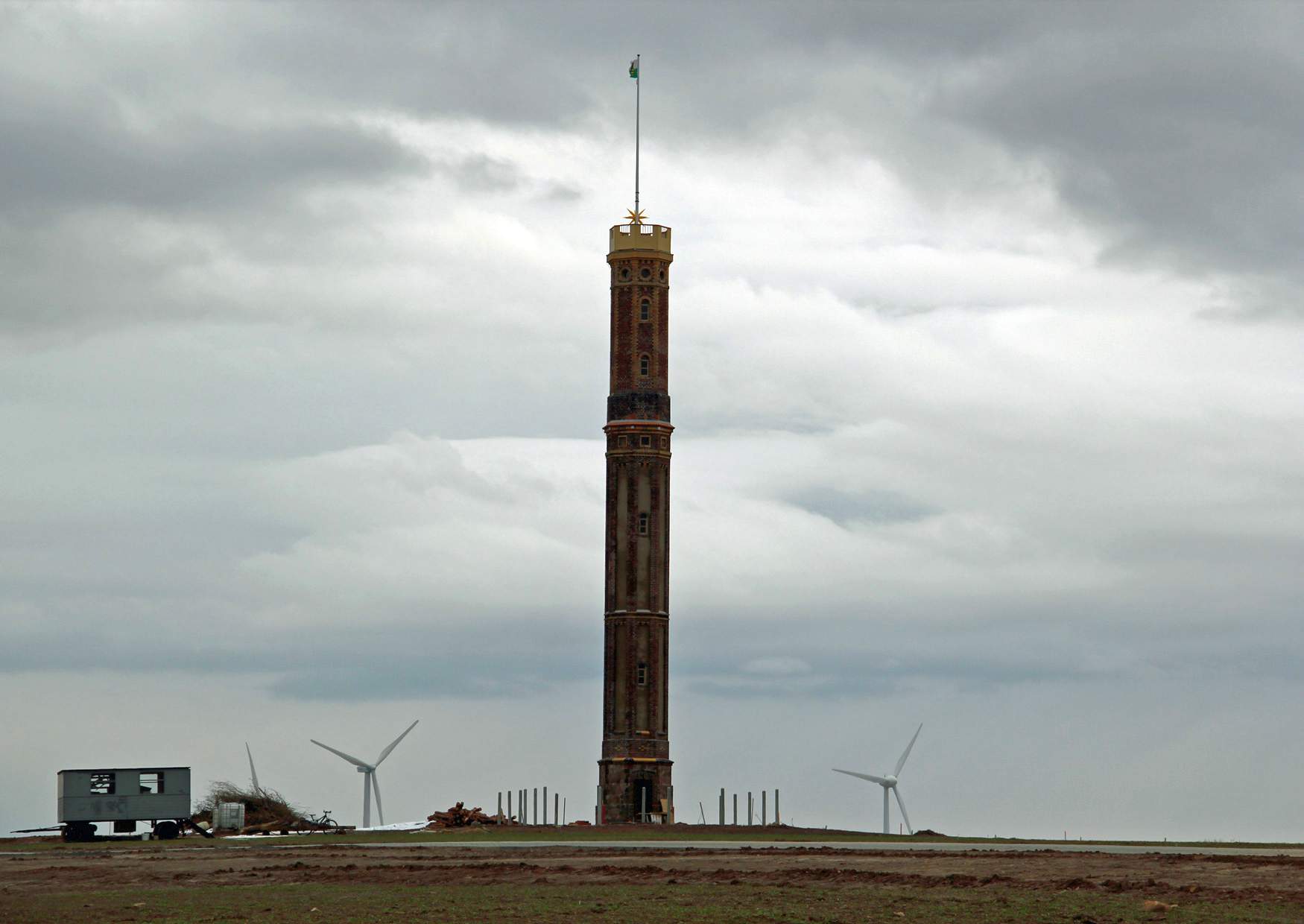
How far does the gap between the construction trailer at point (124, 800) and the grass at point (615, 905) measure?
133ft

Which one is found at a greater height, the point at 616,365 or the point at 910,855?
the point at 616,365

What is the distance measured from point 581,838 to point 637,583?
25209 mm

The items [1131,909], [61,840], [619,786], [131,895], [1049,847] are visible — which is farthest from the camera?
[619,786]

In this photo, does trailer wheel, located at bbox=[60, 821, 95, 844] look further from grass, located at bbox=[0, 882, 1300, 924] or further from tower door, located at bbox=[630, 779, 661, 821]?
grass, located at bbox=[0, 882, 1300, 924]

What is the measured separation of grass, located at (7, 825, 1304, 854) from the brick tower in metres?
8.96

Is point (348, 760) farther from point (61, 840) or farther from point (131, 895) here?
point (131, 895)

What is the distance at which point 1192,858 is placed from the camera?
63.5 metres

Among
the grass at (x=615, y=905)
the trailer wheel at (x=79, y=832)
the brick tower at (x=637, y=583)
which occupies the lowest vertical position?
the trailer wheel at (x=79, y=832)

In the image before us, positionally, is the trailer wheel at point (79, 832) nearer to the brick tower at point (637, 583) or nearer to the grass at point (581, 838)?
the grass at point (581, 838)

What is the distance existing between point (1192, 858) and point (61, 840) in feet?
199

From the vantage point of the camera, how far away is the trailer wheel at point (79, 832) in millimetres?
99750

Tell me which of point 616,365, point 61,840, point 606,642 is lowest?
point 61,840

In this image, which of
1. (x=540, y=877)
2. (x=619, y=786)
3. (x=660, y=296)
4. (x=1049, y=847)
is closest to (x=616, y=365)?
(x=660, y=296)

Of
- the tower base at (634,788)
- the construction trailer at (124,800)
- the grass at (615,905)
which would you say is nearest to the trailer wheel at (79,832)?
the construction trailer at (124,800)
